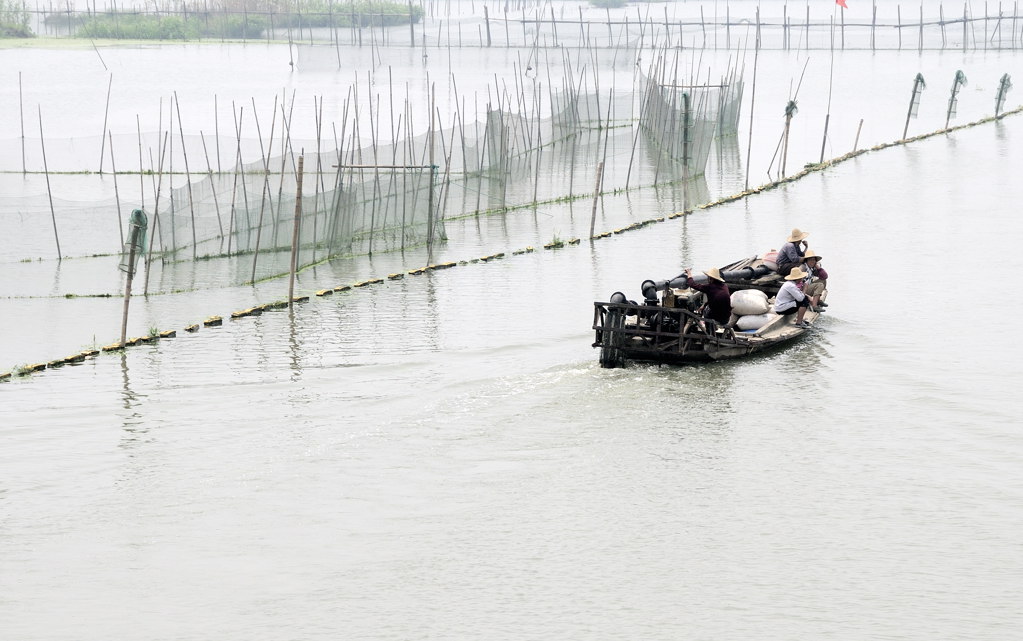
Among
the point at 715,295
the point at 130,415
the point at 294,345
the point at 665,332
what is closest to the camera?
the point at 130,415

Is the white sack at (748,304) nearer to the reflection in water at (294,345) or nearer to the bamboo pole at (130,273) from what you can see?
the reflection in water at (294,345)

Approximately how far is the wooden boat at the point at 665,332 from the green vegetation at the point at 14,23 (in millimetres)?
90584

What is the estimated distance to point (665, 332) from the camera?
1834 centimetres

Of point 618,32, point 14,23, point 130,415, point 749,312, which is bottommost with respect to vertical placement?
point 130,415

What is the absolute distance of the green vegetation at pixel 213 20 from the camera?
103750mm

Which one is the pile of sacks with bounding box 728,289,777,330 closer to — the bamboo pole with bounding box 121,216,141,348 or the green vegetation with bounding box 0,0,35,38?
the bamboo pole with bounding box 121,216,141,348

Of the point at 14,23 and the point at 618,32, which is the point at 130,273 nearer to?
the point at 14,23

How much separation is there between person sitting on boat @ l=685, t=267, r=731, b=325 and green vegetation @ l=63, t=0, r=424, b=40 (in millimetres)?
85161

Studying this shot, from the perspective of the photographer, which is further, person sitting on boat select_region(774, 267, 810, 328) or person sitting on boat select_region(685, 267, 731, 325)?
person sitting on boat select_region(774, 267, 810, 328)

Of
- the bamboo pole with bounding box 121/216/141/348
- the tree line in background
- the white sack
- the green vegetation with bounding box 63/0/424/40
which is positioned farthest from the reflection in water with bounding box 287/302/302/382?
the green vegetation with bounding box 63/0/424/40

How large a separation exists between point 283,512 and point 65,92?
222ft

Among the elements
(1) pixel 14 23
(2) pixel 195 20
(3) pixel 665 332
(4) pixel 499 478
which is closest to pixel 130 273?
(4) pixel 499 478

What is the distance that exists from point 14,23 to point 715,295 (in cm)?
9275

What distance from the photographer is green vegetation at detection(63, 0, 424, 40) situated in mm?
103750
